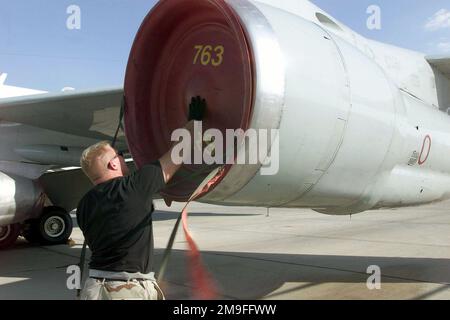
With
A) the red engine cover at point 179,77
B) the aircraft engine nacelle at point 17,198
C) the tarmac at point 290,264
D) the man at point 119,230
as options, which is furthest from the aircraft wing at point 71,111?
the man at point 119,230

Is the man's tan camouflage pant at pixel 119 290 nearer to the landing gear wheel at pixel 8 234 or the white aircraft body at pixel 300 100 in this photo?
the white aircraft body at pixel 300 100

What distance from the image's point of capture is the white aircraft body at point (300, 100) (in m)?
2.58

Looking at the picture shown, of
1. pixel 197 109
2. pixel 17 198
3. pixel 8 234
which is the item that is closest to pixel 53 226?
pixel 8 234

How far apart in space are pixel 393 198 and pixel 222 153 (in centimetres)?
151

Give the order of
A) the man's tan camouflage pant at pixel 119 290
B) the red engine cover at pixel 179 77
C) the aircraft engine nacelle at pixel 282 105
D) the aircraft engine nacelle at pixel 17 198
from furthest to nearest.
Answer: the aircraft engine nacelle at pixel 17 198
the red engine cover at pixel 179 77
the aircraft engine nacelle at pixel 282 105
the man's tan camouflage pant at pixel 119 290

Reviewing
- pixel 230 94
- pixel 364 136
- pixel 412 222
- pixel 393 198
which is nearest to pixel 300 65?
pixel 230 94

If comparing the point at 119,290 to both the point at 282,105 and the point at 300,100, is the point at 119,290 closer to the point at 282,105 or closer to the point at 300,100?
the point at 282,105

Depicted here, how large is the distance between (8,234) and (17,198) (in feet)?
6.41

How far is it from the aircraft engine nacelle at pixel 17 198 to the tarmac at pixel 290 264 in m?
0.68

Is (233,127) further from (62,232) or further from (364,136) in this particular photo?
(62,232)

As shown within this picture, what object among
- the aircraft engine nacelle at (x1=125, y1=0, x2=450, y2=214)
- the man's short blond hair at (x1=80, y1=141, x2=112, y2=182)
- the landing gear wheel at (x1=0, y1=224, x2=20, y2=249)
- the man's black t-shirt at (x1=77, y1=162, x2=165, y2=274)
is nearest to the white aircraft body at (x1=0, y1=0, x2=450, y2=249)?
the aircraft engine nacelle at (x1=125, y1=0, x2=450, y2=214)

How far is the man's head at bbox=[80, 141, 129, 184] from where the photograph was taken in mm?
2406

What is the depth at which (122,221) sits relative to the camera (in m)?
2.28
